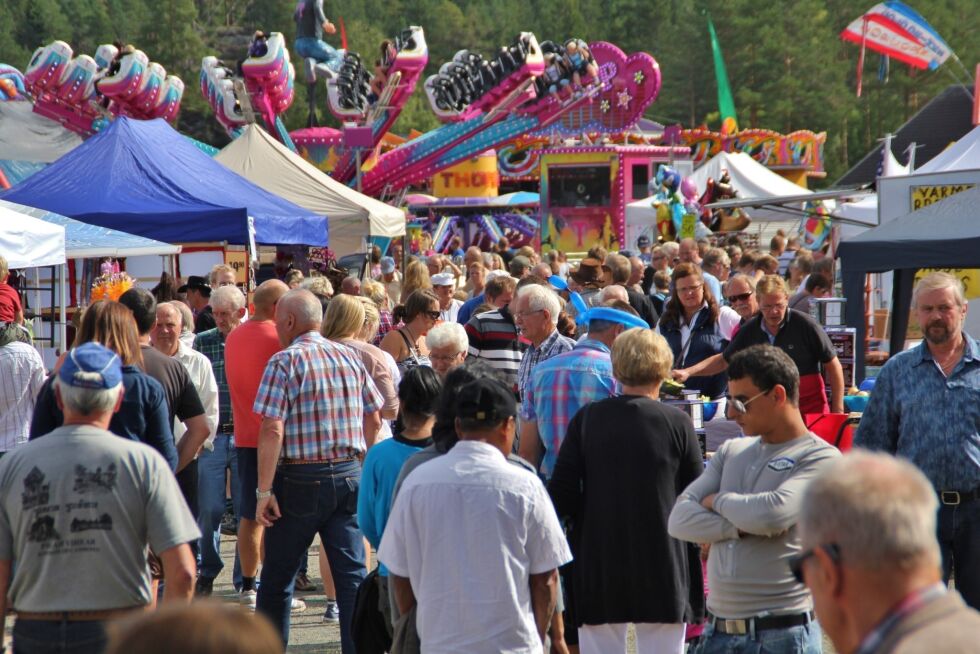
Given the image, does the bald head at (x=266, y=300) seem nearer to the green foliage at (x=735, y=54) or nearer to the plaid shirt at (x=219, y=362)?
the plaid shirt at (x=219, y=362)

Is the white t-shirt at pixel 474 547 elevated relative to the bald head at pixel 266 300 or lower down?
lower down

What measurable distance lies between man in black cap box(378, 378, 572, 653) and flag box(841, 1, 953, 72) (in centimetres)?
2491

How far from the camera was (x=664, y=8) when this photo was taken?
3374 inches

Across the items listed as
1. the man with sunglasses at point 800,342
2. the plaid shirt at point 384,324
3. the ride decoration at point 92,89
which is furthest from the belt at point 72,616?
the ride decoration at point 92,89

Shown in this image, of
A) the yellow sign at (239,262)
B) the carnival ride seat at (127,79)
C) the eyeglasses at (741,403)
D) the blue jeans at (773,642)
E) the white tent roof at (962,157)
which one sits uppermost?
the carnival ride seat at (127,79)

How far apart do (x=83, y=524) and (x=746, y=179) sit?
108ft

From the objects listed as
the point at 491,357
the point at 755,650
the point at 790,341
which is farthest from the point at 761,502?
the point at 491,357

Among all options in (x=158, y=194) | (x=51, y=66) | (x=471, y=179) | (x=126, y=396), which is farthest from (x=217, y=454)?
(x=471, y=179)

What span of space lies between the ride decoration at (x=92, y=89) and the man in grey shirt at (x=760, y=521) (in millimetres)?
20853

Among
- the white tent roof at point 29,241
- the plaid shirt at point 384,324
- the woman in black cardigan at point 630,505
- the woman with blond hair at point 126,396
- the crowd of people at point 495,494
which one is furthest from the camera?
the plaid shirt at point 384,324

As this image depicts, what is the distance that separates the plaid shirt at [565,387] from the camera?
5.23 meters

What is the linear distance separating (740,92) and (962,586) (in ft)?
222

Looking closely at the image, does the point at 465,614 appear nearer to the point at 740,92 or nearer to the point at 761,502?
the point at 761,502

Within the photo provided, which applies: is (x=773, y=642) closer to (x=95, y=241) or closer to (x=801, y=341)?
(x=801, y=341)
